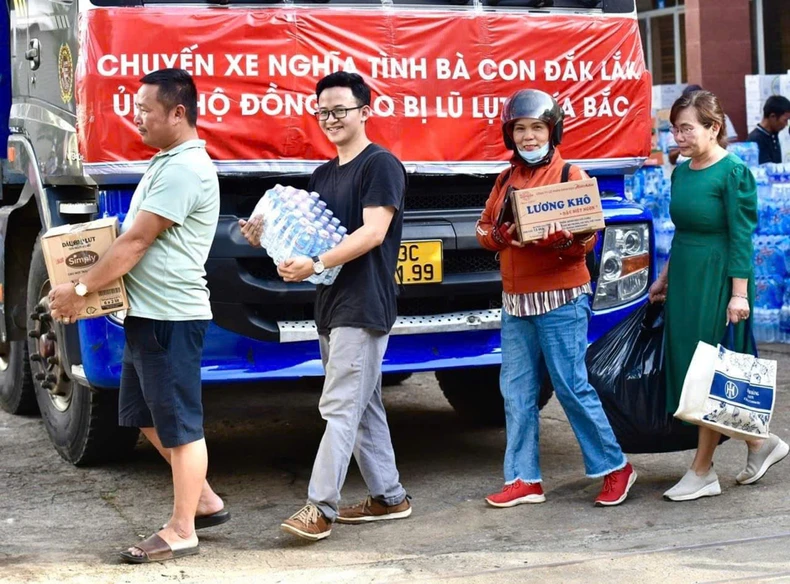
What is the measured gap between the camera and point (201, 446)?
5000mm

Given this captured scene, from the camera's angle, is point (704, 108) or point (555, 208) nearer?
point (555, 208)

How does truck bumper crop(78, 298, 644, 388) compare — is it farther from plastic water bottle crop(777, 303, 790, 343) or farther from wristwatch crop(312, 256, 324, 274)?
plastic water bottle crop(777, 303, 790, 343)

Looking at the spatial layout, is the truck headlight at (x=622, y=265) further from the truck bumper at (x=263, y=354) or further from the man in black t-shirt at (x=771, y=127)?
the man in black t-shirt at (x=771, y=127)

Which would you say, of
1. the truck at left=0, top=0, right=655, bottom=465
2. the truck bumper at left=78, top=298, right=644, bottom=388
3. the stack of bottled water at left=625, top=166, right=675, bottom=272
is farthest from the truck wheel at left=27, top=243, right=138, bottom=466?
the stack of bottled water at left=625, top=166, right=675, bottom=272

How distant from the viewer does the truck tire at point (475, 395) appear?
734 cm

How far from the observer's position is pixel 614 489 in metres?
5.57

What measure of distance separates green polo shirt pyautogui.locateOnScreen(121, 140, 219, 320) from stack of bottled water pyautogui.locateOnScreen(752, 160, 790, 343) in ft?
19.1

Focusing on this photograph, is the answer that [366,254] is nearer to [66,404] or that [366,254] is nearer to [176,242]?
[176,242]

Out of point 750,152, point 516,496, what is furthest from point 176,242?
point 750,152

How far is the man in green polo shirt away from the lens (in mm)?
4781

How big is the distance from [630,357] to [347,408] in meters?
1.38

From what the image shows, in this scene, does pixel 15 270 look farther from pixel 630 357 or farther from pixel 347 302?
pixel 630 357

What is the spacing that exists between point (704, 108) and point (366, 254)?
1.53 m

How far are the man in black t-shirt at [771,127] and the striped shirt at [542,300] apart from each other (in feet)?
21.7
